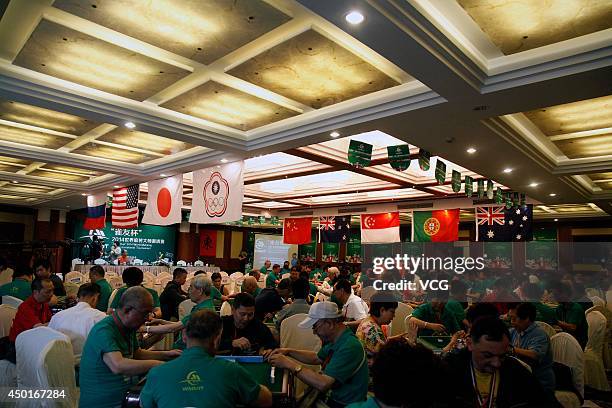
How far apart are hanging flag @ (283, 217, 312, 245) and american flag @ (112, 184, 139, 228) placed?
6.64 m

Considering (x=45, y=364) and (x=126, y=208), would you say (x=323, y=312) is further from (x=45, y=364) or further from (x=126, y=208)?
(x=126, y=208)

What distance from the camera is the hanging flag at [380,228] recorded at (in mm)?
12859

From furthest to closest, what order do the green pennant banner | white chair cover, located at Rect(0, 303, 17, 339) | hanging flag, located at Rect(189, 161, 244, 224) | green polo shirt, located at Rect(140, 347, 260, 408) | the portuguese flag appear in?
1. the portuguese flag
2. the green pennant banner
3. hanging flag, located at Rect(189, 161, 244, 224)
4. white chair cover, located at Rect(0, 303, 17, 339)
5. green polo shirt, located at Rect(140, 347, 260, 408)

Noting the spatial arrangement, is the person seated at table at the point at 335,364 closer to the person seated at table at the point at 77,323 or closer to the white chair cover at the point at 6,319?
the person seated at table at the point at 77,323

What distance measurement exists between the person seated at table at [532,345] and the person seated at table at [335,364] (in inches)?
52.6

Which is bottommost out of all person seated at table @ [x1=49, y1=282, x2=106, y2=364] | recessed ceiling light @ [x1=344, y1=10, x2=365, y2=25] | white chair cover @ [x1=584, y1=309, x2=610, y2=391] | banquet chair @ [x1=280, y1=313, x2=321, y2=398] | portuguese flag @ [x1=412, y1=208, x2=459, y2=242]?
white chair cover @ [x1=584, y1=309, x2=610, y2=391]

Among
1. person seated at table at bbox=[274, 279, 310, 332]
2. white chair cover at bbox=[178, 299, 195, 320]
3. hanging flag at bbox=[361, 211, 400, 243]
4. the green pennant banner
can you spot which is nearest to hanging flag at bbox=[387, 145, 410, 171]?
the green pennant banner

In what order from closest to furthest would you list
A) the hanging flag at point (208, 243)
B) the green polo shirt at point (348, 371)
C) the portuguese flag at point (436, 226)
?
1. the green polo shirt at point (348, 371)
2. the portuguese flag at point (436, 226)
3. the hanging flag at point (208, 243)

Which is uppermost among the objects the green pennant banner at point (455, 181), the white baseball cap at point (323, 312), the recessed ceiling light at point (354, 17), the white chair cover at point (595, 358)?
the recessed ceiling light at point (354, 17)

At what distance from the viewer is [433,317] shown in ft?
18.0

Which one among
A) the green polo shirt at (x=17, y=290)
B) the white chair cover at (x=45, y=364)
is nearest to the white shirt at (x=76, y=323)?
the white chair cover at (x=45, y=364)

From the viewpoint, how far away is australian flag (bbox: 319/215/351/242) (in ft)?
46.8

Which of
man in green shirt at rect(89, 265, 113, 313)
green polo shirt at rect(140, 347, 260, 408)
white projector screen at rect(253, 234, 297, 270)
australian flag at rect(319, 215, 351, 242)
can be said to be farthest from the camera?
white projector screen at rect(253, 234, 297, 270)

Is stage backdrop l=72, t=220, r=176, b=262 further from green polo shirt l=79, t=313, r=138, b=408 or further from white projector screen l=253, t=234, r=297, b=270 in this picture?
green polo shirt l=79, t=313, r=138, b=408
